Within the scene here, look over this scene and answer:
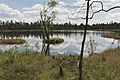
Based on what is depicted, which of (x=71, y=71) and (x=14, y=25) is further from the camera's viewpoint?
(x=14, y=25)

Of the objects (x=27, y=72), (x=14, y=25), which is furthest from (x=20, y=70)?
(x=14, y=25)

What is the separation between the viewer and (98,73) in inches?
458

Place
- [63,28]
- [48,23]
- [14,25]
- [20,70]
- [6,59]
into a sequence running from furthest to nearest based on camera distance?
[63,28] → [14,25] → [48,23] → [6,59] → [20,70]

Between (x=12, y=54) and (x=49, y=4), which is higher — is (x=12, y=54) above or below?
below

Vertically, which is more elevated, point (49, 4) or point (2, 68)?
point (49, 4)

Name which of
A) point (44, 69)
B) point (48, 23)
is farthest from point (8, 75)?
point (48, 23)

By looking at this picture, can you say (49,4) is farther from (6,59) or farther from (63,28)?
(63,28)

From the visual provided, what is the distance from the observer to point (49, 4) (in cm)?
5934

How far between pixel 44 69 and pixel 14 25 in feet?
492

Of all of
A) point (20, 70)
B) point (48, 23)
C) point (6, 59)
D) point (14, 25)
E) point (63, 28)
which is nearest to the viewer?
point (20, 70)

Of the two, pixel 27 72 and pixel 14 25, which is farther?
pixel 14 25

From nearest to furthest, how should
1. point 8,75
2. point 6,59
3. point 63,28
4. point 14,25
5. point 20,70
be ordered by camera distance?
point 8,75 < point 20,70 < point 6,59 < point 14,25 < point 63,28

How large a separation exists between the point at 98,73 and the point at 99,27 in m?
166

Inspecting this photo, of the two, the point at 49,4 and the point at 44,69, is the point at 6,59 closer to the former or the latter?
the point at 44,69
